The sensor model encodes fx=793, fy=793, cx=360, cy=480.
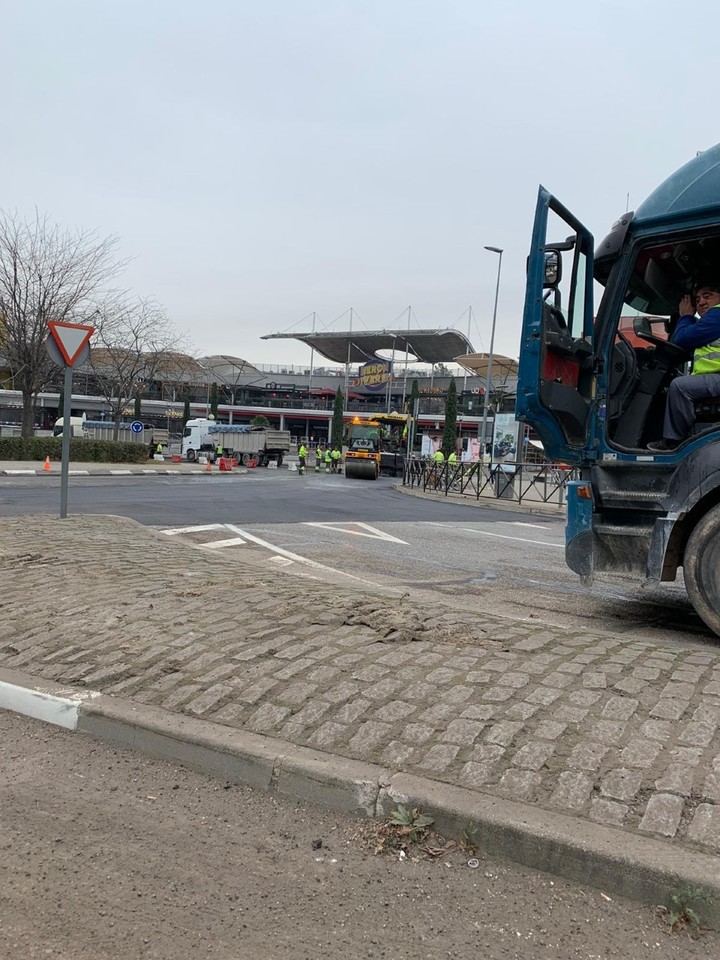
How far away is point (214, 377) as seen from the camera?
316 feet

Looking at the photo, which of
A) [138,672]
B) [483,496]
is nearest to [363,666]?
[138,672]

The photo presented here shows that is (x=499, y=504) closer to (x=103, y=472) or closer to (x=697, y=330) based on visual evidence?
(x=103, y=472)

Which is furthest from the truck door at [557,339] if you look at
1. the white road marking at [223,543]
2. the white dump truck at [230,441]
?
the white dump truck at [230,441]

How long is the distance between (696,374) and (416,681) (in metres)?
3.12

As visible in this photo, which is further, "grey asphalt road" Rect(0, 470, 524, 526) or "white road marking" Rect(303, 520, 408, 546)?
"grey asphalt road" Rect(0, 470, 524, 526)

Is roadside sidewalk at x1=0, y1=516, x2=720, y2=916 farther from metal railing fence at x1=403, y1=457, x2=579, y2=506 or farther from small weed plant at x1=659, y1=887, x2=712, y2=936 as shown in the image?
metal railing fence at x1=403, y1=457, x2=579, y2=506

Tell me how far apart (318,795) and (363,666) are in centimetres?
99

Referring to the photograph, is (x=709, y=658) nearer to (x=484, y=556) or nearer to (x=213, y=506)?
(x=484, y=556)

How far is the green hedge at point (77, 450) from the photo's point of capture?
35.9 m

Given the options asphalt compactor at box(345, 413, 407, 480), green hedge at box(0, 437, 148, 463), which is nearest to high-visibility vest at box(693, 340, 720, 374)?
asphalt compactor at box(345, 413, 407, 480)

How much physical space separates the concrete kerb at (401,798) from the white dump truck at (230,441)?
49269 millimetres

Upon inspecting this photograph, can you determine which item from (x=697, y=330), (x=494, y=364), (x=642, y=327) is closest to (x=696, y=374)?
(x=697, y=330)

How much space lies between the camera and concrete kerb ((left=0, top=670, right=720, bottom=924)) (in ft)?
8.26

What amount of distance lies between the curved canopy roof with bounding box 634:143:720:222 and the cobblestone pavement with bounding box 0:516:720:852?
2.92 m
